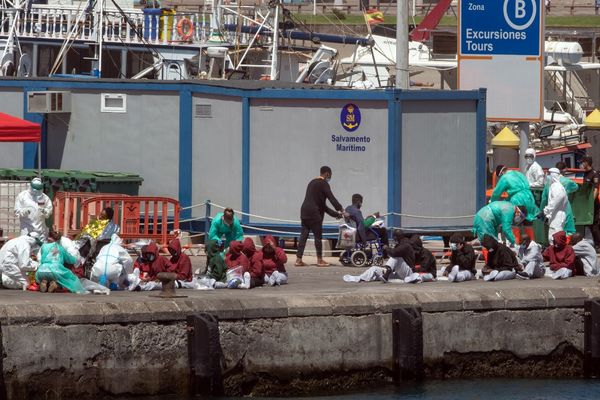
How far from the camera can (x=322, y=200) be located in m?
25.0

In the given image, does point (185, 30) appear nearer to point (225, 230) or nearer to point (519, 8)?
point (519, 8)

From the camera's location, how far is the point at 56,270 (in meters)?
20.9

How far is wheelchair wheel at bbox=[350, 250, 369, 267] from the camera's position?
25.0m

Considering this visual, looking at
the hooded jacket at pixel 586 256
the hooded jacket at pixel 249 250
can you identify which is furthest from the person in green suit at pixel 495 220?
the hooded jacket at pixel 249 250

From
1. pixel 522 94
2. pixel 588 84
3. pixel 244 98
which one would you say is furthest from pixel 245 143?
pixel 588 84

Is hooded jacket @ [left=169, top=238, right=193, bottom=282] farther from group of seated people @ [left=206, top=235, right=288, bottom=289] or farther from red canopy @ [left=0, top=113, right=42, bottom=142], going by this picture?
red canopy @ [left=0, top=113, right=42, bottom=142]

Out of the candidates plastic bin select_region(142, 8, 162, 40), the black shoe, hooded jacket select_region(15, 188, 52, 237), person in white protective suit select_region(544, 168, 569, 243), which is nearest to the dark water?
the black shoe

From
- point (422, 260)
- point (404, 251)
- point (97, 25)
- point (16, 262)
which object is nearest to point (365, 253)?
point (422, 260)

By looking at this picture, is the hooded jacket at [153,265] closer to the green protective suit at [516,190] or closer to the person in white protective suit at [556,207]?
the green protective suit at [516,190]

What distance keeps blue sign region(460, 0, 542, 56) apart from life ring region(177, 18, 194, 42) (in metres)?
8.89

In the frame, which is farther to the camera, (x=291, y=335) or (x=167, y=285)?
(x=291, y=335)

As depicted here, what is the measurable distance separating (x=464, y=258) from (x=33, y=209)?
6.18m

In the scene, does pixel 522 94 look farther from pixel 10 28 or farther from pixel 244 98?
pixel 10 28

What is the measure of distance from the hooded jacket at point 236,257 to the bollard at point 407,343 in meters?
2.30
